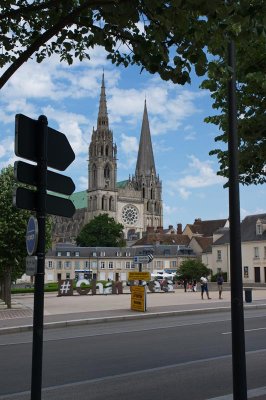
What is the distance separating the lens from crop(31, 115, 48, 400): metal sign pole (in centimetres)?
489

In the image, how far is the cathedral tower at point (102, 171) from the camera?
6156 inches

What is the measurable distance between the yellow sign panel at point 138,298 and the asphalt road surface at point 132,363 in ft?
18.8

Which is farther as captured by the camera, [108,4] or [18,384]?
[18,384]

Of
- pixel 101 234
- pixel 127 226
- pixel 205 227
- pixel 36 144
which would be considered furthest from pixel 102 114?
pixel 36 144

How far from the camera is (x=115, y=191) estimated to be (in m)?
158

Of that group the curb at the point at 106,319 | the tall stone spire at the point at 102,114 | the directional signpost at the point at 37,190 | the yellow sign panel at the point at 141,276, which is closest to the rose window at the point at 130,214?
the tall stone spire at the point at 102,114

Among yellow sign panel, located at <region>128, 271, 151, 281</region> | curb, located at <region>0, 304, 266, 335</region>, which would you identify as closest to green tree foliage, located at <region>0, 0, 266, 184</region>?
curb, located at <region>0, 304, 266, 335</region>

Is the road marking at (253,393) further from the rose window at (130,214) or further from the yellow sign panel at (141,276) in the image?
the rose window at (130,214)

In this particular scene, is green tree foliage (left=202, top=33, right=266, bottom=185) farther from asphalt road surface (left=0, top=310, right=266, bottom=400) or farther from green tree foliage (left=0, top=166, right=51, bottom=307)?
green tree foliage (left=0, top=166, right=51, bottom=307)

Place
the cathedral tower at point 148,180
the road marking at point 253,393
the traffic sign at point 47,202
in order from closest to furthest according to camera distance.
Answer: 1. the traffic sign at point 47,202
2. the road marking at point 253,393
3. the cathedral tower at point 148,180

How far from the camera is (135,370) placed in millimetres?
10312

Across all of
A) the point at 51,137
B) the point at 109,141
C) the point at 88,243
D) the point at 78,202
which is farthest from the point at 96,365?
the point at 78,202

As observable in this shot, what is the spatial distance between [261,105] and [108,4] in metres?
5.85

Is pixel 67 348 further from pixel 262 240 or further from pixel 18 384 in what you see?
pixel 262 240
